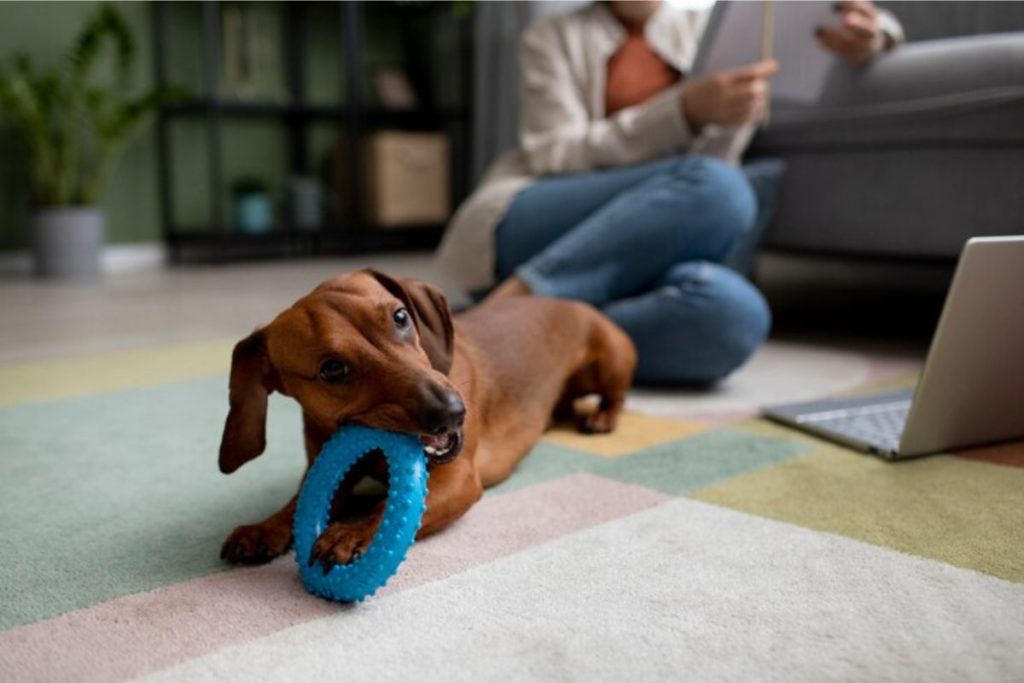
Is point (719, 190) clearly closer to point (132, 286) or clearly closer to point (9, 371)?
point (9, 371)

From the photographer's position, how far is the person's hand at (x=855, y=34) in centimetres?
209

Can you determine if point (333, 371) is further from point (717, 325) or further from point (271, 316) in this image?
point (271, 316)

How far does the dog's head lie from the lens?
0.94 meters

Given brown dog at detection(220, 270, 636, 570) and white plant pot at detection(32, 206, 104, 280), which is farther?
white plant pot at detection(32, 206, 104, 280)

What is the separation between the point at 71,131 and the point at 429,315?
3210 millimetres

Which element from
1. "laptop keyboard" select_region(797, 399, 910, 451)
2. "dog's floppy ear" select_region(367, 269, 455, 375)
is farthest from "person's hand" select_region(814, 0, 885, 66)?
"dog's floppy ear" select_region(367, 269, 455, 375)

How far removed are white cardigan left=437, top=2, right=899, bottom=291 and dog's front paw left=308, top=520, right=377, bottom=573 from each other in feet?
4.32

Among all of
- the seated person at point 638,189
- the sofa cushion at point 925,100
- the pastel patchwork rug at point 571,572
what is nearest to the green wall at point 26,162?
the seated person at point 638,189

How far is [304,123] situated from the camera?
4746 millimetres

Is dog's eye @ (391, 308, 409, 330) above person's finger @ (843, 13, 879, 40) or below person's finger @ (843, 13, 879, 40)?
below

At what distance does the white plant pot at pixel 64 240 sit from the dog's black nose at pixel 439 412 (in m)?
3.27

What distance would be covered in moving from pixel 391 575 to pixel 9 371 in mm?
1447

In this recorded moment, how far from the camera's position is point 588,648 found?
2.68 ft

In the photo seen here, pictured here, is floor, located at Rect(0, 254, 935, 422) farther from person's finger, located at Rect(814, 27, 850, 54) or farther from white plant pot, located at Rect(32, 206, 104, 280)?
person's finger, located at Rect(814, 27, 850, 54)
